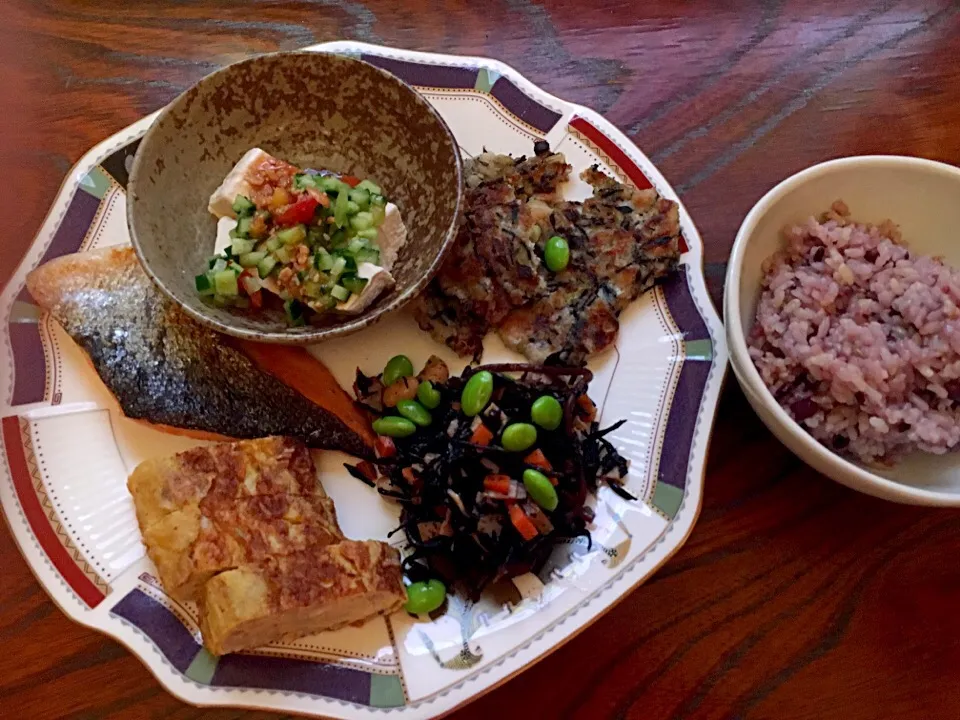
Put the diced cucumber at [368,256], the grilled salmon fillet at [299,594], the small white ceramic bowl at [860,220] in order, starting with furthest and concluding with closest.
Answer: the diced cucumber at [368,256] → the small white ceramic bowl at [860,220] → the grilled salmon fillet at [299,594]

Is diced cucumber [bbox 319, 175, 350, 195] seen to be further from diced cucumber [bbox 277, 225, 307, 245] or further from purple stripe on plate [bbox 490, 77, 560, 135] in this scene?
purple stripe on plate [bbox 490, 77, 560, 135]

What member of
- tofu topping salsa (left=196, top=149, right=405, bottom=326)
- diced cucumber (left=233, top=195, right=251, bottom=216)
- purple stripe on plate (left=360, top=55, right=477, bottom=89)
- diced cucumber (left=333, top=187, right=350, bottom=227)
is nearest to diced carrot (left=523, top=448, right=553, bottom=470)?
tofu topping salsa (left=196, top=149, right=405, bottom=326)

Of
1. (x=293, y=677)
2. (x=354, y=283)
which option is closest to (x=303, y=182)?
(x=354, y=283)

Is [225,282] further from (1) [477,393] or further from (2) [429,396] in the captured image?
(1) [477,393]

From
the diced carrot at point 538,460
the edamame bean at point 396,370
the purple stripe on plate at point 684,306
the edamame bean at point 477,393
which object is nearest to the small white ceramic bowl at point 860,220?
the purple stripe on plate at point 684,306

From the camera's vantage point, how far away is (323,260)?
2318 mm

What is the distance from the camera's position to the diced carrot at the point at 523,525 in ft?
6.93

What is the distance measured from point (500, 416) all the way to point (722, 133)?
1.49m

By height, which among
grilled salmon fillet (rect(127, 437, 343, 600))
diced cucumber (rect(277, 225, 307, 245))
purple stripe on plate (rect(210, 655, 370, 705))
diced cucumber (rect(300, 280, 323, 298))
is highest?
diced cucumber (rect(277, 225, 307, 245))

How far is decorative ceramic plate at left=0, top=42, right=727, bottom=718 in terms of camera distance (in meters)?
2.03

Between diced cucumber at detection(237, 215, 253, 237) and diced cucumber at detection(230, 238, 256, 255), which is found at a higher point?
diced cucumber at detection(237, 215, 253, 237)

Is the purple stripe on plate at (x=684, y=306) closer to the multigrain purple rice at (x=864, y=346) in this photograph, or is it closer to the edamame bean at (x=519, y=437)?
the multigrain purple rice at (x=864, y=346)

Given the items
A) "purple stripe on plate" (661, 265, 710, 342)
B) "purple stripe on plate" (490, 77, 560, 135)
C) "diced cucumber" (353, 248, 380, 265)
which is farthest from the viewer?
"purple stripe on plate" (490, 77, 560, 135)

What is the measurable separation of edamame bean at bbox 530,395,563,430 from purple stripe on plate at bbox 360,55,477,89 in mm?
1288
